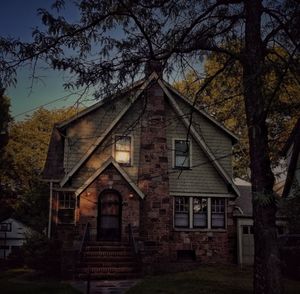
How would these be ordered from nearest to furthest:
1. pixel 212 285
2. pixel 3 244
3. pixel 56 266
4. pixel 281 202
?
pixel 281 202
pixel 212 285
pixel 56 266
pixel 3 244

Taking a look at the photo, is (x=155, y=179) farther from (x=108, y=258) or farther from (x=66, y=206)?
(x=108, y=258)

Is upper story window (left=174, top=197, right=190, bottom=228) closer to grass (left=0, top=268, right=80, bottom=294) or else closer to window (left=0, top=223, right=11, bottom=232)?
grass (left=0, top=268, right=80, bottom=294)

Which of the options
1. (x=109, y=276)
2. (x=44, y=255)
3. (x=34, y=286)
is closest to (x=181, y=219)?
(x=109, y=276)

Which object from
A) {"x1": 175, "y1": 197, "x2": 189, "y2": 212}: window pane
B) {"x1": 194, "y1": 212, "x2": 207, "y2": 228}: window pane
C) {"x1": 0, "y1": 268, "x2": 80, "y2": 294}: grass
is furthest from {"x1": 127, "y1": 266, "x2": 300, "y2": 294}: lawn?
{"x1": 175, "y1": 197, "x2": 189, "y2": 212}: window pane

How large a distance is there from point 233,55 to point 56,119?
130 feet

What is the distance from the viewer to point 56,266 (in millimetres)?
20672

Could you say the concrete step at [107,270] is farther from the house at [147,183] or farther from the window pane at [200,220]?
the window pane at [200,220]

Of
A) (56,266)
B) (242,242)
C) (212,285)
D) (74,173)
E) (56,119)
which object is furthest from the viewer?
(56,119)

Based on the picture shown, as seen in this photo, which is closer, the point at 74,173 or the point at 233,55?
the point at 233,55

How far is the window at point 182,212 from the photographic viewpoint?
23734mm

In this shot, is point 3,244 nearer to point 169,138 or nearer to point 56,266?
point 56,266

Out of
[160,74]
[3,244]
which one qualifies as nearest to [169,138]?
[160,74]

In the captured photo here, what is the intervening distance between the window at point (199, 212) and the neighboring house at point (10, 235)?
15213 mm

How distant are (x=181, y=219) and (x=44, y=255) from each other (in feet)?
25.1
